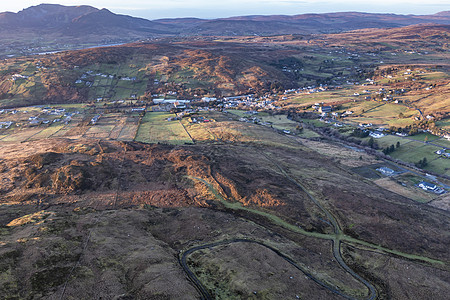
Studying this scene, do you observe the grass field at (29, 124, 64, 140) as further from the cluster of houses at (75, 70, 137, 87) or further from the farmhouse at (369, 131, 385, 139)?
the farmhouse at (369, 131, 385, 139)

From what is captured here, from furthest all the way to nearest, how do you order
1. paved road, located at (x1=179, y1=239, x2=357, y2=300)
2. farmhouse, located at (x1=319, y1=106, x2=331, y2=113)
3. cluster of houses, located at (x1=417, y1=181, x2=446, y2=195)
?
farmhouse, located at (x1=319, y1=106, x2=331, y2=113)
cluster of houses, located at (x1=417, y1=181, x2=446, y2=195)
paved road, located at (x1=179, y1=239, x2=357, y2=300)

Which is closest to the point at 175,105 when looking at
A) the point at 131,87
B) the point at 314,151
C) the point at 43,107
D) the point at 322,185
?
the point at 131,87

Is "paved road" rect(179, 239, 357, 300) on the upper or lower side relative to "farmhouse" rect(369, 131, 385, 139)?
upper

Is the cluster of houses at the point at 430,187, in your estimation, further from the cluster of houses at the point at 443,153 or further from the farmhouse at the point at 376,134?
the farmhouse at the point at 376,134

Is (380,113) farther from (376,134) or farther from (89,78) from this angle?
(89,78)

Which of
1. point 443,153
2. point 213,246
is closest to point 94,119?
point 213,246

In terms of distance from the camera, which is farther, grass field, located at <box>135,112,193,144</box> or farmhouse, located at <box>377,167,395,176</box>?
grass field, located at <box>135,112,193,144</box>

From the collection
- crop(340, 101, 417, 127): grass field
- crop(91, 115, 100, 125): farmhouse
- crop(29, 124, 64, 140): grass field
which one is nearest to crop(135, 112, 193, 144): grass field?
crop(91, 115, 100, 125): farmhouse

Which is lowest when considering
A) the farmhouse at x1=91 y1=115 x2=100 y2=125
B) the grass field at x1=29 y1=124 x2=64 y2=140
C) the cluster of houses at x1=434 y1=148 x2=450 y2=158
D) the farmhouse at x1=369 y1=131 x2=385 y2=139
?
the cluster of houses at x1=434 y1=148 x2=450 y2=158

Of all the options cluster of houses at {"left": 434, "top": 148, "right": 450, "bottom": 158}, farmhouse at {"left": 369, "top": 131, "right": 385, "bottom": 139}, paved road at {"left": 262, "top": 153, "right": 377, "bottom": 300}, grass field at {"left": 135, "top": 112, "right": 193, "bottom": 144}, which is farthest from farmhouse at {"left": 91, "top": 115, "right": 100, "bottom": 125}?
cluster of houses at {"left": 434, "top": 148, "right": 450, "bottom": 158}

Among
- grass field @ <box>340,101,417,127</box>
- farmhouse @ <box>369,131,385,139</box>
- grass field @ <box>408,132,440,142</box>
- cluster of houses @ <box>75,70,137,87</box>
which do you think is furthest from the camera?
cluster of houses @ <box>75,70,137,87</box>
